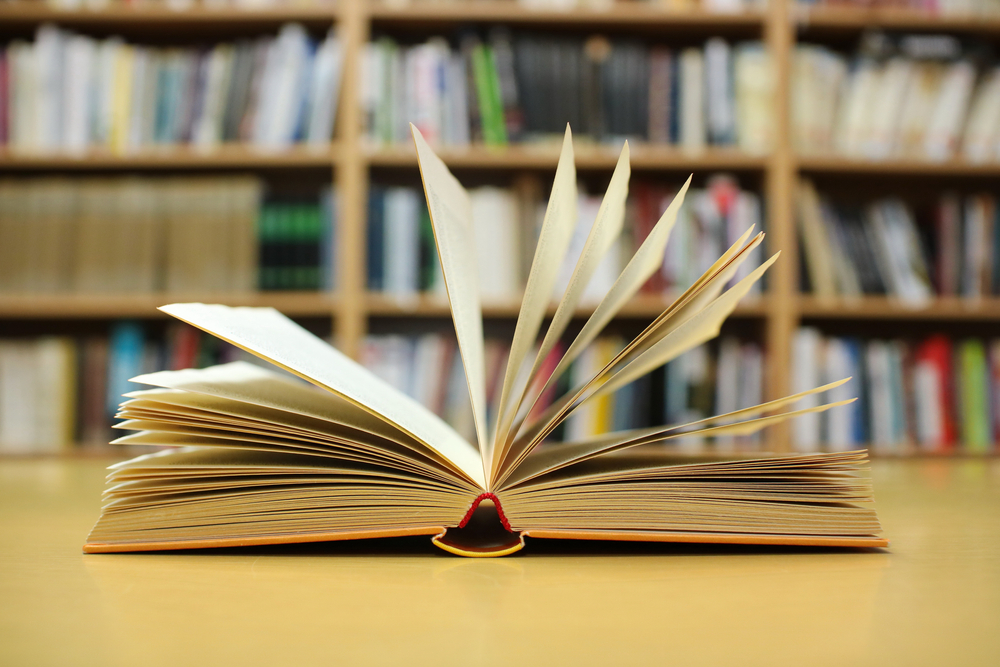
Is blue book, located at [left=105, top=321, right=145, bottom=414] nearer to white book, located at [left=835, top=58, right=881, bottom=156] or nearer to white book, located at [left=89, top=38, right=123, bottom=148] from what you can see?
white book, located at [left=89, top=38, right=123, bottom=148]

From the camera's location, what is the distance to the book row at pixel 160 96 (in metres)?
1.62

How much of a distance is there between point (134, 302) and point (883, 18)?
Answer: 6.16 feet

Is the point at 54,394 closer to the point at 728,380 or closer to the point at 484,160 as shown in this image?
the point at 484,160

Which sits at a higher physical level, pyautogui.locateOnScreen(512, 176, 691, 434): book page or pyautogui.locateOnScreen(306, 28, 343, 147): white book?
pyautogui.locateOnScreen(306, 28, 343, 147): white book

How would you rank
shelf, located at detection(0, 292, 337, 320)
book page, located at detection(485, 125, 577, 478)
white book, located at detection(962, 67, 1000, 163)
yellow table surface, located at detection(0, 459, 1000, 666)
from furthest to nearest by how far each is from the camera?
white book, located at detection(962, 67, 1000, 163), shelf, located at detection(0, 292, 337, 320), book page, located at detection(485, 125, 577, 478), yellow table surface, located at detection(0, 459, 1000, 666)

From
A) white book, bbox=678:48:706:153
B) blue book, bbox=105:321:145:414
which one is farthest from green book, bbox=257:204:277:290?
white book, bbox=678:48:706:153

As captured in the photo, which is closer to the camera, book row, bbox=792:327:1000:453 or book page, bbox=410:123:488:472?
book page, bbox=410:123:488:472

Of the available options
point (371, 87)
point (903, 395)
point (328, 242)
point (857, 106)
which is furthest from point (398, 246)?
point (903, 395)

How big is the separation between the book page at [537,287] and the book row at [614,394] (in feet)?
4.10

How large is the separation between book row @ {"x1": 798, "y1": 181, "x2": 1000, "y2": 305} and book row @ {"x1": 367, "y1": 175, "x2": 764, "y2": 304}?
179 mm

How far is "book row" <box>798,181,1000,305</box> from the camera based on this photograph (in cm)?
168

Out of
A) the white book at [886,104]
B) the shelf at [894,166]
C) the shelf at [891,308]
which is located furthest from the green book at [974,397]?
the white book at [886,104]

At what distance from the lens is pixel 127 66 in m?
1.64

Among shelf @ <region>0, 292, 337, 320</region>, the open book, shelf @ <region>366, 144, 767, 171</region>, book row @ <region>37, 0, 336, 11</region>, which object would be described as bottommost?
the open book
